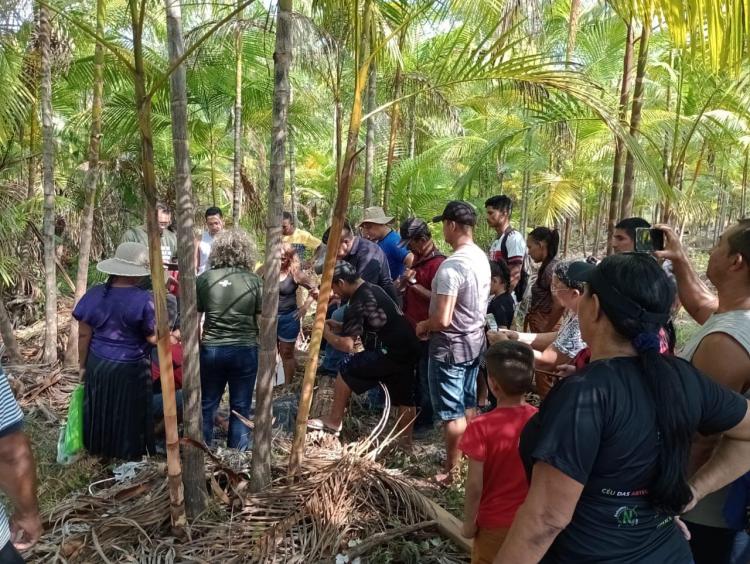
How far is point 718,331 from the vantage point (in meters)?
1.74

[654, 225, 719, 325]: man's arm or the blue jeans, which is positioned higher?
[654, 225, 719, 325]: man's arm

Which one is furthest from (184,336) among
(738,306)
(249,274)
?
(738,306)

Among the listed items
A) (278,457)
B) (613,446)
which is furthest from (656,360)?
(278,457)

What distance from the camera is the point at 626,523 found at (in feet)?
4.55

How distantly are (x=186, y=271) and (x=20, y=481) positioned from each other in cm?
109

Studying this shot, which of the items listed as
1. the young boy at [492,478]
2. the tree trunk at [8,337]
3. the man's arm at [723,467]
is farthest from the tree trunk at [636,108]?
the tree trunk at [8,337]

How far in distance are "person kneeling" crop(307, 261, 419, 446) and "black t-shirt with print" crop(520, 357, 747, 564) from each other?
2293mm

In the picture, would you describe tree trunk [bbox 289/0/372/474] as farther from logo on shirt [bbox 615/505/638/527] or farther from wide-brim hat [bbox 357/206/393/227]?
wide-brim hat [bbox 357/206/393/227]

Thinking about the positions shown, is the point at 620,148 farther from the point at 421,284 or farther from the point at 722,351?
the point at 722,351

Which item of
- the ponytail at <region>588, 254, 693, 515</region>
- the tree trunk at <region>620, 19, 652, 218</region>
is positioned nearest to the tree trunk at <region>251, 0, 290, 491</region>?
the ponytail at <region>588, 254, 693, 515</region>

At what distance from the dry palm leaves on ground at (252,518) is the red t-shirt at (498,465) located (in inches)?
27.4

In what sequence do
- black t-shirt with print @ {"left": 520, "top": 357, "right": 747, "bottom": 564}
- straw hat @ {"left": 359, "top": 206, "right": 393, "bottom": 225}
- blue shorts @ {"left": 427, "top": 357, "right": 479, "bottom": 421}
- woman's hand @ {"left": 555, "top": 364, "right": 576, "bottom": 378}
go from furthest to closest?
straw hat @ {"left": 359, "top": 206, "right": 393, "bottom": 225}, blue shorts @ {"left": 427, "top": 357, "right": 479, "bottom": 421}, woman's hand @ {"left": 555, "top": 364, "right": 576, "bottom": 378}, black t-shirt with print @ {"left": 520, "top": 357, "right": 747, "bottom": 564}

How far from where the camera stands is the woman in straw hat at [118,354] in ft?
11.2

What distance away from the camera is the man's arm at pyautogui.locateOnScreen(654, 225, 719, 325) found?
2.40 meters
